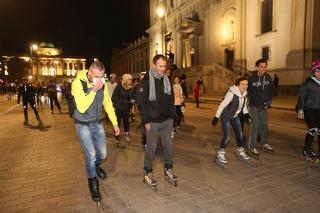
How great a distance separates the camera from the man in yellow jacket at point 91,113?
141 inches

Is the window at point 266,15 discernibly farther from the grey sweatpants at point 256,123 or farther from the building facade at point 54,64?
the building facade at point 54,64

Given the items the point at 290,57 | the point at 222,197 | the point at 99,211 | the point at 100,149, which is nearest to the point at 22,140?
the point at 100,149

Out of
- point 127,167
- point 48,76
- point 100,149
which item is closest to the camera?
point 100,149

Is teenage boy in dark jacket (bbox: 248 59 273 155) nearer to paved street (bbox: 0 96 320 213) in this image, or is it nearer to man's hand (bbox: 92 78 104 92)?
paved street (bbox: 0 96 320 213)

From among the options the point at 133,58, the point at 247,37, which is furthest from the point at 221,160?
the point at 133,58

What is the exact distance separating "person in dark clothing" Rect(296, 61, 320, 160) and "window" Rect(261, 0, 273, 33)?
817 inches

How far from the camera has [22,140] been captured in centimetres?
801

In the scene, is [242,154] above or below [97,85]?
below

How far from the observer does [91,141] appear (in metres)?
3.78

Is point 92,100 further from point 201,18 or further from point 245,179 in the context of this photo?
point 201,18

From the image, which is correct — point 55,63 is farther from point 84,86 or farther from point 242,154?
point 84,86

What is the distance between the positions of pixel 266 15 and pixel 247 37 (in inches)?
120

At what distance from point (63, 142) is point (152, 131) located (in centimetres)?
451

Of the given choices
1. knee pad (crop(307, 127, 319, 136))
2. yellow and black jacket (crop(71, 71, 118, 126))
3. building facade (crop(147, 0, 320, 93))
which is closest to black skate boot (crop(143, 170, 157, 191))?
yellow and black jacket (crop(71, 71, 118, 126))
